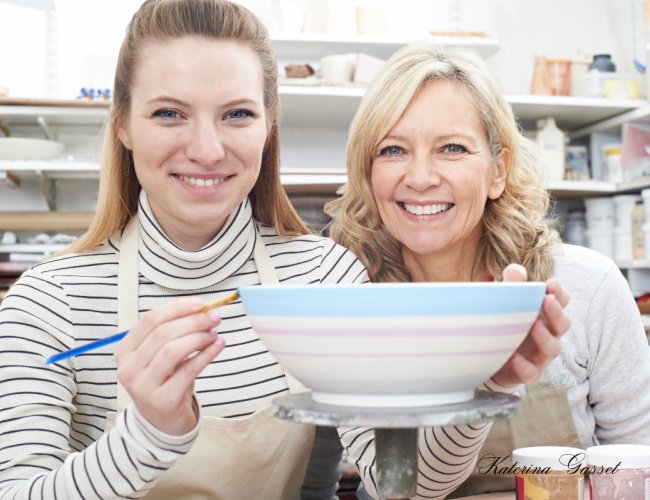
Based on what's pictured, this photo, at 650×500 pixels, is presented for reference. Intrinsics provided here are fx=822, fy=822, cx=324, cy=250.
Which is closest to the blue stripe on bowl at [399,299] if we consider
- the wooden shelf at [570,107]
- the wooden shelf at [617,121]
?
the wooden shelf at [570,107]

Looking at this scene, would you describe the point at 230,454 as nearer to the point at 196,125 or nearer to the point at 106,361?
the point at 106,361

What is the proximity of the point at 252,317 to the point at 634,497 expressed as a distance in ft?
1.50

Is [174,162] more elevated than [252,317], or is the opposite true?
[174,162]

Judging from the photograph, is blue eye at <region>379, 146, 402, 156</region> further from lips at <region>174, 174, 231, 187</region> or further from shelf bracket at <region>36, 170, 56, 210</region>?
shelf bracket at <region>36, 170, 56, 210</region>

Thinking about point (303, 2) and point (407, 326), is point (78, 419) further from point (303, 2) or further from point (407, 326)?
point (303, 2)

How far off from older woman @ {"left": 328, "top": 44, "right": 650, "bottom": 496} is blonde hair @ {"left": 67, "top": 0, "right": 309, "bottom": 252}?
0.69 ft

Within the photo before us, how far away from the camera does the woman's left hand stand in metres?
0.73

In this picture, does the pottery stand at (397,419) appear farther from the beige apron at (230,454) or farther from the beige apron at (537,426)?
the beige apron at (537,426)

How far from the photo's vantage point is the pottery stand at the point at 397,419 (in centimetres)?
60

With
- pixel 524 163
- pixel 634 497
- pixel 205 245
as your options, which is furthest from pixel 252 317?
pixel 524 163

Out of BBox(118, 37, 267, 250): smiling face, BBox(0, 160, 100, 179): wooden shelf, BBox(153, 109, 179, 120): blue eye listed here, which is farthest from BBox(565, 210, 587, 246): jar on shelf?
BBox(153, 109, 179, 120): blue eye

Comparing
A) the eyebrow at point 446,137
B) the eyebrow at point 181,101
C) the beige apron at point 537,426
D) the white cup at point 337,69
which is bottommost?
the beige apron at point 537,426

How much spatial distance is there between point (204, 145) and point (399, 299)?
0.57 m

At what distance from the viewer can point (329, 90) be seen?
110 inches
